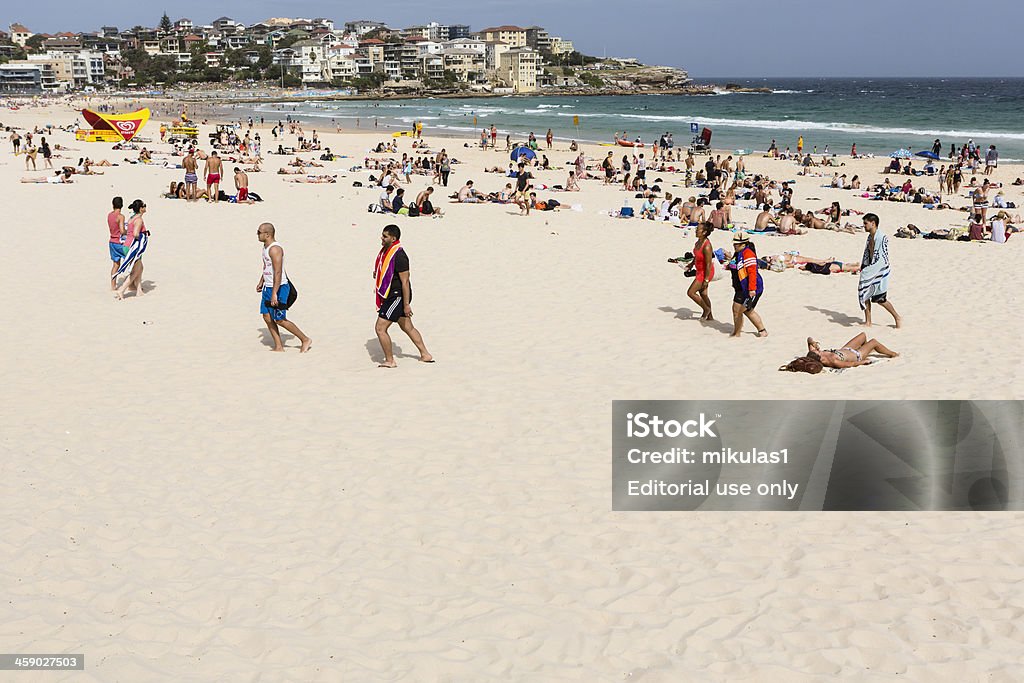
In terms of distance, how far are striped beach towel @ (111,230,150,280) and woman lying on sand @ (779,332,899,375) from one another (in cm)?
774

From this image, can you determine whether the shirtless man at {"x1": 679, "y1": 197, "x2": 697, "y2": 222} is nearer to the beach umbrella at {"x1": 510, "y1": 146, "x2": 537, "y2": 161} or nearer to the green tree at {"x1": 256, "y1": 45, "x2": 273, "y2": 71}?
the beach umbrella at {"x1": 510, "y1": 146, "x2": 537, "y2": 161}

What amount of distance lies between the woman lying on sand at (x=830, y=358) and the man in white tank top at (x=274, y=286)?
4939 mm

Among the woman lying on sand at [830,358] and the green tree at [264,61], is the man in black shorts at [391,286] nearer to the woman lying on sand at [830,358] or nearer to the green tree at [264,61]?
the woman lying on sand at [830,358]

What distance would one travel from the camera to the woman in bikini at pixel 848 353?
800 centimetres

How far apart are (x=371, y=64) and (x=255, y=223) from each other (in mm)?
152650

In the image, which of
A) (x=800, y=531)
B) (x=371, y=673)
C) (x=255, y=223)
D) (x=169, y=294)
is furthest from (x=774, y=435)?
(x=255, y=223)

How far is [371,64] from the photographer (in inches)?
6235

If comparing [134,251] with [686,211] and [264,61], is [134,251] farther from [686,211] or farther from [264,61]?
[264,61]

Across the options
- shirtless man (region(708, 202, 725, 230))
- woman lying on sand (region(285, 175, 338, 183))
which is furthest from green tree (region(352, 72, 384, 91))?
shirtless man (region(708, 202, 725, 230))

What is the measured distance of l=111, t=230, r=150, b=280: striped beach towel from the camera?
405 inches

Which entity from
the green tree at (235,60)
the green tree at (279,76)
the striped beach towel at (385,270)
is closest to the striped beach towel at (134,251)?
the striped beach towel at (385,270)

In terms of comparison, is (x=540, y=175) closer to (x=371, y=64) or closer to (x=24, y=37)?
(x=371, y=64)

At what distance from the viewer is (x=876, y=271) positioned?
368 inches

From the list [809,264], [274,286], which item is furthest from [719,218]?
[274,286]
